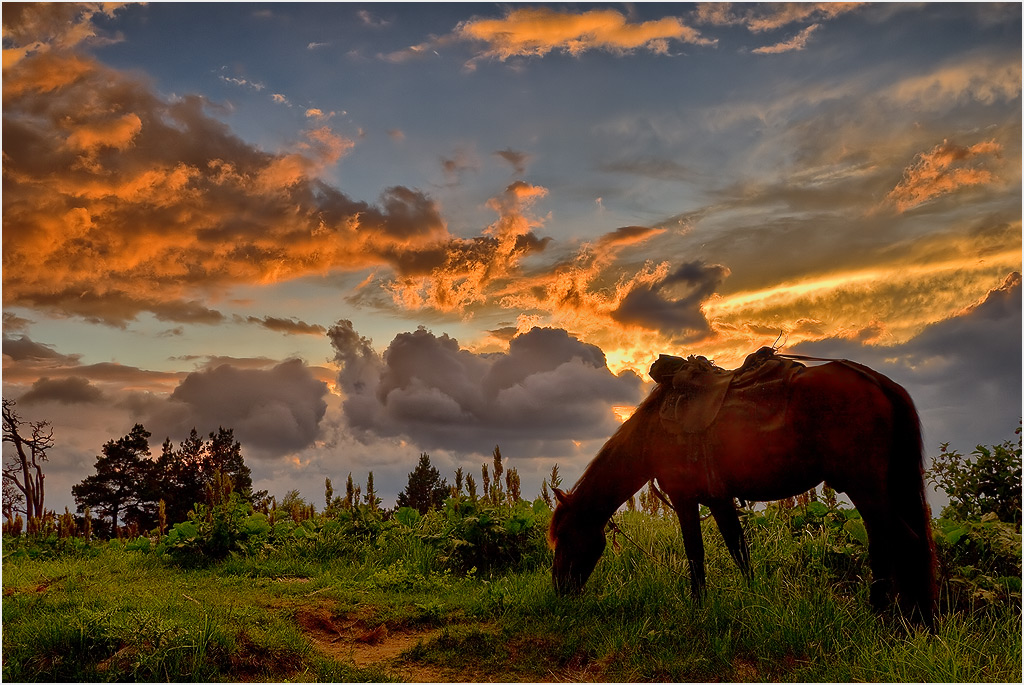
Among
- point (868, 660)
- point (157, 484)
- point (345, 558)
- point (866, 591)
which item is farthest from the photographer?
point (157, 484)

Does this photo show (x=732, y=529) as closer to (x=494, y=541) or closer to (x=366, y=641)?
(x=494, y=541)

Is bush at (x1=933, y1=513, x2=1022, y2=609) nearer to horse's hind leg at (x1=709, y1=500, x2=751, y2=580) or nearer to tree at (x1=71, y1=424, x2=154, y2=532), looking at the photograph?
horse's hind leg at (x1=709, y1=500, x2=751, y2=580)

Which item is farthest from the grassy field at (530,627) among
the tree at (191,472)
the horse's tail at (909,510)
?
the tree at (191,472)

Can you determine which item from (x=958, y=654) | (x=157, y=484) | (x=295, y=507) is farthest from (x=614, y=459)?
(x=157, y=484)

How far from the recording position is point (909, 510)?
18.9ft

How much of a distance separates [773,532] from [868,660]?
3.03 m

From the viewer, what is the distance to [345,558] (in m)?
9.86

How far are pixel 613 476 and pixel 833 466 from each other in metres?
1.99

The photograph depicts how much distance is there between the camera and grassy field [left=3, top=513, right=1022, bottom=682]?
16.9 ft

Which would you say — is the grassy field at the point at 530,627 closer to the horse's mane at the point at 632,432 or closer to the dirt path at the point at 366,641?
the dirt path at the point at 366,641

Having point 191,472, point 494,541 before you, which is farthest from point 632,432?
point 191,472

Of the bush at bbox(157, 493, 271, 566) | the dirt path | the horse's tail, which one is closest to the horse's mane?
the horse's tail

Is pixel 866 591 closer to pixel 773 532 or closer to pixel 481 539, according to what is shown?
pixel 773 532

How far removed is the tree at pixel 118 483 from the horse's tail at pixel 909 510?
1751 cm
